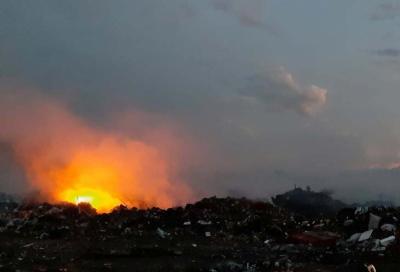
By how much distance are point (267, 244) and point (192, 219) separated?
336cm

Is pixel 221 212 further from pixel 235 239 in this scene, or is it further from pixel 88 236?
pixel 88 236

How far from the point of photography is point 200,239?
14.6 m

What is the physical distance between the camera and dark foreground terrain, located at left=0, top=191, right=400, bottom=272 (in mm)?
11562

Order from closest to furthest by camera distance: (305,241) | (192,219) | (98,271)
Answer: (98,271) < (305,241) < (192,219)

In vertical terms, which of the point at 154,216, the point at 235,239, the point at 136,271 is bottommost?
the point at 136,271

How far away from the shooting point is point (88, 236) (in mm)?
15336

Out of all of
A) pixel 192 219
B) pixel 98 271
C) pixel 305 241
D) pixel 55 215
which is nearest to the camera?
pixel 98 271

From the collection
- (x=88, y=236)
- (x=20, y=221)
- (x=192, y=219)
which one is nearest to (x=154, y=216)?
(x=192, y=219)

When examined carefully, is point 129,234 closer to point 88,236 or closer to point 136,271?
point 88,236

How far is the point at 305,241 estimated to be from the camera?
45.2 feet

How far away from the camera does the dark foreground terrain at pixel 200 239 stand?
11.6 metres

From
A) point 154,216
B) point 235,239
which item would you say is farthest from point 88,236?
point 235,239

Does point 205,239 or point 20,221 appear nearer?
point 205,239

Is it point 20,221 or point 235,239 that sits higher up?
point 20,221
